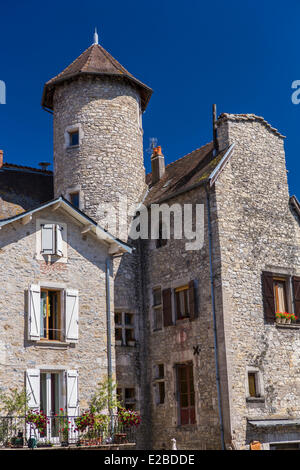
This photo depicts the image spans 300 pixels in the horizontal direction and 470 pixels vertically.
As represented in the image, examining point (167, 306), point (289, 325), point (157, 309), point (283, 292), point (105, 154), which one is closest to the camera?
point (289, 325)

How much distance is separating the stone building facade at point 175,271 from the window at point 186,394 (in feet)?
0.13

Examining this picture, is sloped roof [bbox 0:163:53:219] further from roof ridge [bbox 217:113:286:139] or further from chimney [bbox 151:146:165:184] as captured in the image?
roof ridge [bbox 217:113:286:139]

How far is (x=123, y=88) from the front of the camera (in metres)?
22.0

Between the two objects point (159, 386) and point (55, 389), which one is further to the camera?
point (159, 386)

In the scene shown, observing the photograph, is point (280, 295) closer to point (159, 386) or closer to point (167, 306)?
point (167, 306)

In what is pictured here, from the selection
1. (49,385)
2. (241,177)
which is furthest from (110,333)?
(241,177)

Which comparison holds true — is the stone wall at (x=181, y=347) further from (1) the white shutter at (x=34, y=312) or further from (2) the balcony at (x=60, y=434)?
(1) the white shutter at (x=34, y=312)

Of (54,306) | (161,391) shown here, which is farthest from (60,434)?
(161,391)

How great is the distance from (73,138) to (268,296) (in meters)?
7.43

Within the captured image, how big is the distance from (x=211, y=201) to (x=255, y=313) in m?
3.12

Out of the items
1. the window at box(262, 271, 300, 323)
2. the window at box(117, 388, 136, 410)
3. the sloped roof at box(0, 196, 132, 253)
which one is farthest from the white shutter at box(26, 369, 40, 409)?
the window at box(262, 271, 300, 323)

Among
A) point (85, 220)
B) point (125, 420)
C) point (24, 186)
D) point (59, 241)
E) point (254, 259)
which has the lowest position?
point (125, 420)

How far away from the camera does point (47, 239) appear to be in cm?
1753

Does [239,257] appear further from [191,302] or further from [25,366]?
[25,366]
